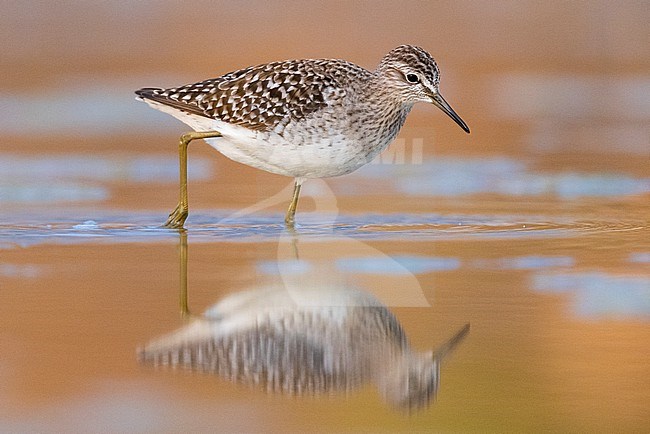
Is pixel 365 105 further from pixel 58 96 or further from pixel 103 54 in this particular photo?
pixel 103 54

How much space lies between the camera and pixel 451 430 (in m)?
5.61

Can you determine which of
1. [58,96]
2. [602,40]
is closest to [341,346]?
[58,96]

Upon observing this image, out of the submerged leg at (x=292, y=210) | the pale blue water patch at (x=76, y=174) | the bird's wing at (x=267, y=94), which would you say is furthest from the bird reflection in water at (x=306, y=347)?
the pale blue water patch at (x=76, y=174)

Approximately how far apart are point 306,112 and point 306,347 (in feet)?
13.1

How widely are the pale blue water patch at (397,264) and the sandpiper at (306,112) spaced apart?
165 centimetres

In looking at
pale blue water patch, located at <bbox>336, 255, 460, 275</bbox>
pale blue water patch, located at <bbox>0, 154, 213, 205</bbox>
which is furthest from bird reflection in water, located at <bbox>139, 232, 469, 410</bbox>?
pale blue water patch, located at <bbox>0, 154, 213, 205</bbox>

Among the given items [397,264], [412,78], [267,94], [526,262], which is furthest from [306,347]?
[412,78]

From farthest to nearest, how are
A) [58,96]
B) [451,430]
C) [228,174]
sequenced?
[58,96] → [228,174] → [451,430]

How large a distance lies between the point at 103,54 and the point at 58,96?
2.00 m

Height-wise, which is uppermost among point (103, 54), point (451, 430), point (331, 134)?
point (103, 54)

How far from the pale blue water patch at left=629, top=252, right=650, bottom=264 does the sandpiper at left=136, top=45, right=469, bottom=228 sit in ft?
6.79

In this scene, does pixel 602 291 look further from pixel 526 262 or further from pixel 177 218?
pixel 177 218

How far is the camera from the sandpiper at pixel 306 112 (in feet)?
34.0

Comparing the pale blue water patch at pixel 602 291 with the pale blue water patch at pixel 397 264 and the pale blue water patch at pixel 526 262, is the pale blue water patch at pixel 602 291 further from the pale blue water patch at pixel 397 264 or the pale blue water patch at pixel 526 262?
the pale blue water patch at pixel 397 264
